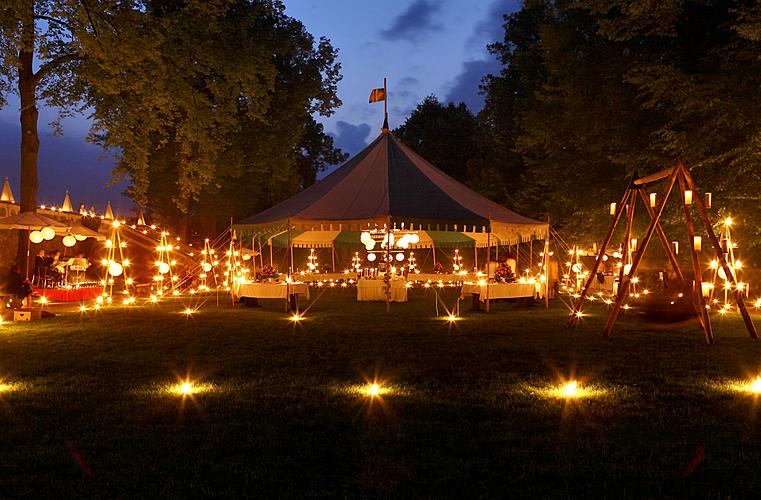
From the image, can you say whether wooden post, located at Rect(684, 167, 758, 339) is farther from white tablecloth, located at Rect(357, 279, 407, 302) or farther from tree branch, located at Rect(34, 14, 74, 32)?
tree branch, located at Rect(34, 14, 74, 32)

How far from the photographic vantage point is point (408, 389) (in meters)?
5.66

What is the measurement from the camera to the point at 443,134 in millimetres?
40875

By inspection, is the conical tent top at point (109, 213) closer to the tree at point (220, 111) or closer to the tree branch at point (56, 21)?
the tree at point (220, 111)

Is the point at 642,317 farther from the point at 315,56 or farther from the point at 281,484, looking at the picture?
the point at 315,56

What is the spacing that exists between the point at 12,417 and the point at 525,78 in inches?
967

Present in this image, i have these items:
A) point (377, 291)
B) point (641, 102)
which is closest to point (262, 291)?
point (377, 291)

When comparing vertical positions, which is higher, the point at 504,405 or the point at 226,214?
the point at 226,214

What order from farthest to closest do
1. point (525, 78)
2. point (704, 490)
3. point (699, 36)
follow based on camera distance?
point (525, 78)
point (699, 36)
point (704, 490)

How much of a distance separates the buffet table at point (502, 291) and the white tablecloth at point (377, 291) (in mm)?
1953

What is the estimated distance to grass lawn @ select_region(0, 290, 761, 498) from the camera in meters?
3.45

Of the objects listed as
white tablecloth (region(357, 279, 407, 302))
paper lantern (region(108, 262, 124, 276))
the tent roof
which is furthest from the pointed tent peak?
white tablecloth (region(357, 279, 407, 302))

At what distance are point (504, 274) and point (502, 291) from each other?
20.9 inches

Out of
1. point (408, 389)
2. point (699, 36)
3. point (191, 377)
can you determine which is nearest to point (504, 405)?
point (408, 389)

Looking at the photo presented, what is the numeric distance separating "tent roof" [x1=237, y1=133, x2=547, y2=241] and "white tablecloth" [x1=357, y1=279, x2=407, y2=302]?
2671mm
